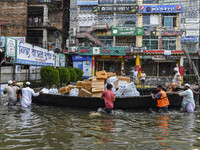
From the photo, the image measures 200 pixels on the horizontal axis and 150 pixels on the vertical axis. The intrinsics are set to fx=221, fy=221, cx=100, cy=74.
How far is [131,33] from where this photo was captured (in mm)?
33750

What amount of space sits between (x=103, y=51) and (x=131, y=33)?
5.22 m

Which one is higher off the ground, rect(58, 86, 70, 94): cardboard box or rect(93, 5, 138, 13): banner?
rect(93, 5, 138, 13): banner

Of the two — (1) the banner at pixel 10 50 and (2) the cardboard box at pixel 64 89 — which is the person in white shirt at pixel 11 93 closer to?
(2) the cardboard box at pixel 64 89

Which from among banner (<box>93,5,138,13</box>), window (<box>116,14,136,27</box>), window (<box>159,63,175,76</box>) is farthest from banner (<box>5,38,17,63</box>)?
window (<box>159,63,175,76</box>)

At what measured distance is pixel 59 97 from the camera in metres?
11.3

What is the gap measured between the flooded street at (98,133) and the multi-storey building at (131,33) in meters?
25.3

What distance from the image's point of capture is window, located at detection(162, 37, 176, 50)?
111 feet

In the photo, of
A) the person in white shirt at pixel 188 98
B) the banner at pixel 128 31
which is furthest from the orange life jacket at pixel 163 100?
the banner at pixel 128 31

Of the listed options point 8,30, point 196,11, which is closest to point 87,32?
point 8,30

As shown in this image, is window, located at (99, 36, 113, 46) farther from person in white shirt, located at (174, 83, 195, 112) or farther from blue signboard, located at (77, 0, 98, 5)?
person in white shirt, located at (174, 83, 195, 112)

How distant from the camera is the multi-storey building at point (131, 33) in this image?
33.1 metres

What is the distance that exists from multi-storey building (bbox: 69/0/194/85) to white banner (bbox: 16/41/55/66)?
36.0 feet

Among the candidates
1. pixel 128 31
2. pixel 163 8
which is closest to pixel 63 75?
pixel 128 31

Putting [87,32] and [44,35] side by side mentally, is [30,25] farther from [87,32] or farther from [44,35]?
[87,32]
